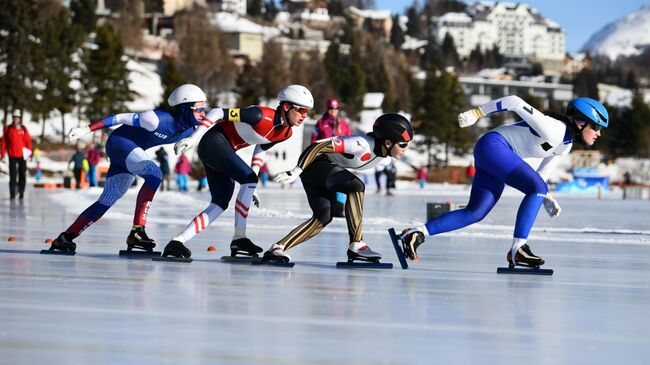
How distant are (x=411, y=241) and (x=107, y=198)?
8.38 ft

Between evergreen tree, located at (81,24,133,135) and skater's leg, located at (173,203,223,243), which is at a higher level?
evergreen tree, located at (81,24,133,135)

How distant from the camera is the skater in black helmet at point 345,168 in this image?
7.94m

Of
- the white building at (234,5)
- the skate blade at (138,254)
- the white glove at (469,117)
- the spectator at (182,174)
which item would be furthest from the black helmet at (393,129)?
the white building at (234,5)

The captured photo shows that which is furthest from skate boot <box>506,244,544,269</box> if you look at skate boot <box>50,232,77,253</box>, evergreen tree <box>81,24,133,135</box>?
evergreen tree <box>81,24,133,135</box>

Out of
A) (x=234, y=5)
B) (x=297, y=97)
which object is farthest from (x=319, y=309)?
(x=234, y=5)

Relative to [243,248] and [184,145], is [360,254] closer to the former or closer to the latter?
[243,248]

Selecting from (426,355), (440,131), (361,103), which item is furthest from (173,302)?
(361,103)

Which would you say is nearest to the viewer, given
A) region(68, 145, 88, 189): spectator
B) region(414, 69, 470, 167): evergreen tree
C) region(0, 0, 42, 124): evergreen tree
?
region(68, 145, 88, 189): spectator

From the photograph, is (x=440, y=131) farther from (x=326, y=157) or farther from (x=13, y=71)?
(x=326, y=157)

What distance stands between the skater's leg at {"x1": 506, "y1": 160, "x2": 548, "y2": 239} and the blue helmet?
1.57 feet

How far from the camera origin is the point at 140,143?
9.00m

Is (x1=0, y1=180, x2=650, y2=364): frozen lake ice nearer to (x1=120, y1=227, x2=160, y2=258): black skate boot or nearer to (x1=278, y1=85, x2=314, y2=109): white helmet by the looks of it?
(x1=120, y1=227, x2=160, y2=258): black skate boot

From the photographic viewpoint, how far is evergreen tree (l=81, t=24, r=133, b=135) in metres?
78.2

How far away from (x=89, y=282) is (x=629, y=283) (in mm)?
3343
